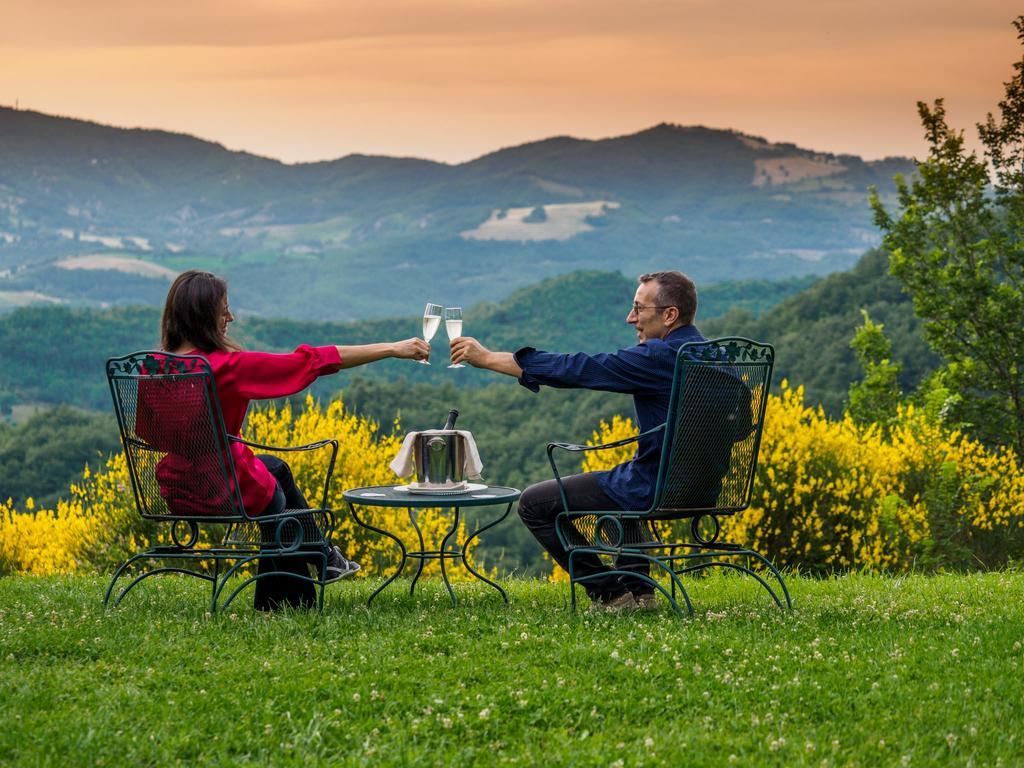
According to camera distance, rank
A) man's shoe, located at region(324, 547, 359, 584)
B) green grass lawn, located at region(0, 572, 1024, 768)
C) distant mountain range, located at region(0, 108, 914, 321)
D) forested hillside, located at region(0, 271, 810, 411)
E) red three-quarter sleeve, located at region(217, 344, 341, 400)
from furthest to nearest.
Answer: distant mountain range, located at region(0, 108, 914, 321) < forested hillside, located at region(0, 271, 810, 411) < man's shoe, located at region(324, 547, 359, 584) < red three-quarter sleeve, located at region(217, 344, 341, 400) < green grass lawn, located at region(0, 572, 1024, 768)

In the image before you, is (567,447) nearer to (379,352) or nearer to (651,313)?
(651,313)

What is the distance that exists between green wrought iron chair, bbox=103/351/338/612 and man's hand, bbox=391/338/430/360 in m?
0.53

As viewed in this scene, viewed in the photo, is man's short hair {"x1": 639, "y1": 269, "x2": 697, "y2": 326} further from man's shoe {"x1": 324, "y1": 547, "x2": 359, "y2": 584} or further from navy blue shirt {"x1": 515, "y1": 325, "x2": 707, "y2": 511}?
man's shoe {"x1": 324, "y1": 547, "x2": 359, "y2": 584}

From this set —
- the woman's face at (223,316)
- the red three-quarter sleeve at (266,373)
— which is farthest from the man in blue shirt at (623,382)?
the woman's face at (223,316)

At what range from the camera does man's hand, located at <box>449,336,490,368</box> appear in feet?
17.5

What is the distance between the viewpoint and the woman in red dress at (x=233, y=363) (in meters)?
5.11

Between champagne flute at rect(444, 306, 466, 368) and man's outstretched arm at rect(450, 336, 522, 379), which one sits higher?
champagne flute at rect(444, 306, 466, 368)

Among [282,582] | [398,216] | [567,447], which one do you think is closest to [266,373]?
[282,582]

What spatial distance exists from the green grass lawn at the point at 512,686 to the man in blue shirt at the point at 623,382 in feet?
1.07

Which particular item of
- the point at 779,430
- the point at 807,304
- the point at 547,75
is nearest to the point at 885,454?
the point at 779,430

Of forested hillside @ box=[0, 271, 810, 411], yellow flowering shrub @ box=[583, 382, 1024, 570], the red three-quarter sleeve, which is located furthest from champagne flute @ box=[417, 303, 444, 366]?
forested hillside @ box=[0, 271, 810, 411]

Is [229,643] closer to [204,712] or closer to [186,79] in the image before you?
[204,712]

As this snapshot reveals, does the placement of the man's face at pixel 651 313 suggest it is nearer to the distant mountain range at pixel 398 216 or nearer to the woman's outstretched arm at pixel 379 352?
the woman's outstretched arm at pixel 379 352

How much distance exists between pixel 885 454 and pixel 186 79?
11191 cm
